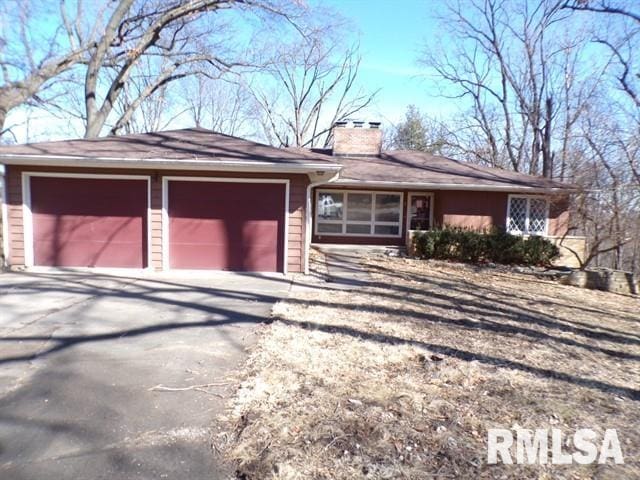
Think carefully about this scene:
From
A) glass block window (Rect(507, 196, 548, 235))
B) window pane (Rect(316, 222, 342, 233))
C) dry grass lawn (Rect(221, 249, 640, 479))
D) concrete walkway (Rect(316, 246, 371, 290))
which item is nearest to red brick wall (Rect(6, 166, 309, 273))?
concrete walkway (Rect(316, 246, 371, 290))

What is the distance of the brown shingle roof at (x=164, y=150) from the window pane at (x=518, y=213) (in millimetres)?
8329

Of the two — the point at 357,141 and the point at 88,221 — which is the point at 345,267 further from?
the point at 357,141

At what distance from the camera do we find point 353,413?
3.01 meters

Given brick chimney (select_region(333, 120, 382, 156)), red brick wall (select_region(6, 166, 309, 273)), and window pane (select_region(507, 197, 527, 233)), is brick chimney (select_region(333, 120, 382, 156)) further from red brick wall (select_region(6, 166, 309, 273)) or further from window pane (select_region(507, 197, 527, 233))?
red brick wall (select_region(6, 166, 309, 273))

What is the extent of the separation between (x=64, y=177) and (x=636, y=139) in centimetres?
1510

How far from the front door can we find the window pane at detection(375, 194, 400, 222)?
55cm

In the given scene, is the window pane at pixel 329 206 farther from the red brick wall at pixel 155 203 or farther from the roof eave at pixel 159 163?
the roof eave at pixel 159 163

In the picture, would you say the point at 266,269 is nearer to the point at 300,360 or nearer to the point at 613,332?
the point at 300,360

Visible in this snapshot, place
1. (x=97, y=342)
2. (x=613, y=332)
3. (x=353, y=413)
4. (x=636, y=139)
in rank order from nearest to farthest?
(x=353, y=413)
(x=97, y=342)
(x=613, y=332)
(x=636, y=139)

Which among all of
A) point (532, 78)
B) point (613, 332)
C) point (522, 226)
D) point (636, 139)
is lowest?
point (613, 332)

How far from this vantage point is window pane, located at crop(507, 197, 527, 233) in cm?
1380

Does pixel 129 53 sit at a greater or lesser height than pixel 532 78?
lesser

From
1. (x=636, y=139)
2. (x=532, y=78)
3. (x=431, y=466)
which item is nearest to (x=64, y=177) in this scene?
(x=431, y=466)

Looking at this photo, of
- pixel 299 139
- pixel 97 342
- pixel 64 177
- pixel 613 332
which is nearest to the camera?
pixel 97 342
